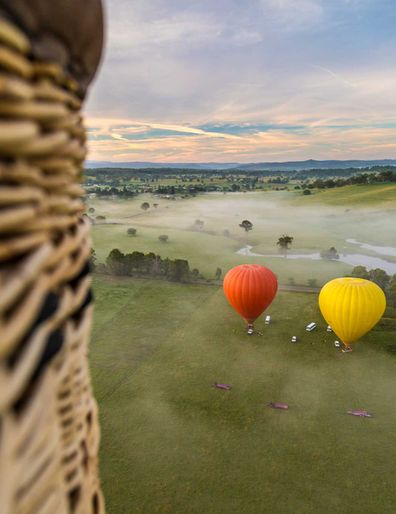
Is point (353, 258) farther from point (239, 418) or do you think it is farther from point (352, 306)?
point (239, 418)

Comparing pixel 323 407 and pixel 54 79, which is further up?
pixel 54 79

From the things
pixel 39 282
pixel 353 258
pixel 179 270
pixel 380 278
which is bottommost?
pixel 353 258

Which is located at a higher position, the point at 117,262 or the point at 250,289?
the point at 250,289

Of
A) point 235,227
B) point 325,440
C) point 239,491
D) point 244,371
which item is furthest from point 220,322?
point 235,227

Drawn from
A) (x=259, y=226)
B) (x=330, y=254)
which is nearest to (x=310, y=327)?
(x=330, y=254)

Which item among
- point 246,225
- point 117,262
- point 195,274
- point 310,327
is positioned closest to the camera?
point 310,327

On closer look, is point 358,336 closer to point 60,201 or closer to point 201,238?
point 60,201

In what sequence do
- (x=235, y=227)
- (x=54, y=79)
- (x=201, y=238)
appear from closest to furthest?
(x=54, y=79) → (x=201, y=238) → (x=235, y=227)

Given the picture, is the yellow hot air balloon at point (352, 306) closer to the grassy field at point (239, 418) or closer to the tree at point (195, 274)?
the grassy field at point (239, 418)
